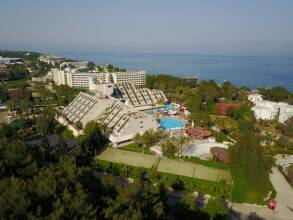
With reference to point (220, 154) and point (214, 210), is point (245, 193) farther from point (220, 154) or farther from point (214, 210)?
point (220, 154)

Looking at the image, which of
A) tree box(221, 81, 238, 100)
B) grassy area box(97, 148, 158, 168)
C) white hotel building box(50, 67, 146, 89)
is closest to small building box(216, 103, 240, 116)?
tree box(221, 81, 238, 100)

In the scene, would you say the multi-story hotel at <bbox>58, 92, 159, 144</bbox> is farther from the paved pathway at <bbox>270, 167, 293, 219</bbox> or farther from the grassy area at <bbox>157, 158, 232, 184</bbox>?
the paved pathway at <bbox>270, 167, 293, 219</bbox>

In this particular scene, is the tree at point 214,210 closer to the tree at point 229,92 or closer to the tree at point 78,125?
the tree at point 78,125

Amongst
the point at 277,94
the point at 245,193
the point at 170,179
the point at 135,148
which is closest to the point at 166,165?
the point at 170,179

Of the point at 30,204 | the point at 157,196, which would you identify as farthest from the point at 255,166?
the point at 30,204

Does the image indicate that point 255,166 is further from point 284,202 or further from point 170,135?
point 170,135

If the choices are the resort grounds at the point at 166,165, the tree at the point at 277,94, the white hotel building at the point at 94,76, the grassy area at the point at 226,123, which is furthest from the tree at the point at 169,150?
the white hotel building at the point at 94,76
